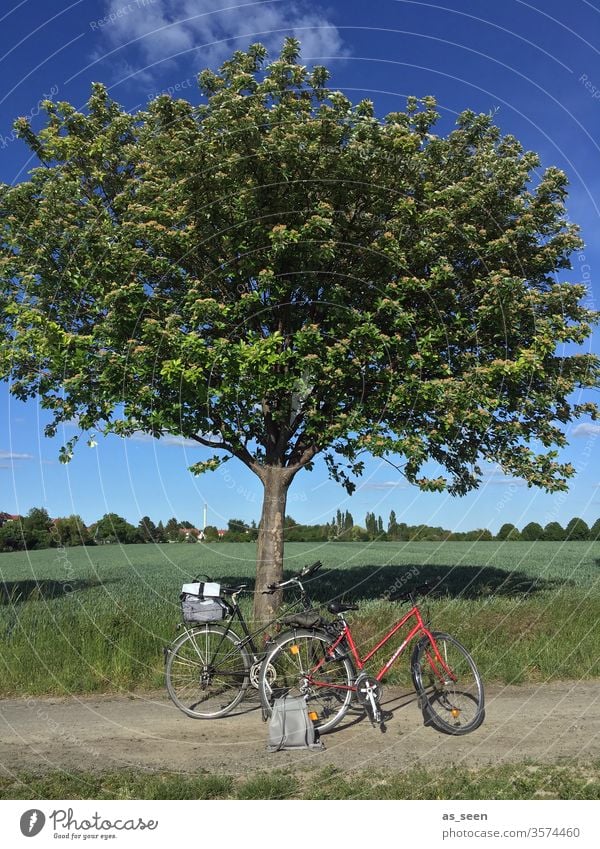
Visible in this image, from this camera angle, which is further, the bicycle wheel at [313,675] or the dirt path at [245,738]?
the bicycle wheel at [313,675]

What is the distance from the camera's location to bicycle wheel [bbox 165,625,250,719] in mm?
8898

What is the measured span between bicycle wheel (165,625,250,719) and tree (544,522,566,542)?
178ft

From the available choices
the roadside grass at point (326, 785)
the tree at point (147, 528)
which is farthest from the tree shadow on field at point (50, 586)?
the roadside grass at point (326, 785)

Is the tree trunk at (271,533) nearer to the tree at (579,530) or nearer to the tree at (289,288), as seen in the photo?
the tree at (289,288)

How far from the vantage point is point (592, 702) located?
919 centimetres

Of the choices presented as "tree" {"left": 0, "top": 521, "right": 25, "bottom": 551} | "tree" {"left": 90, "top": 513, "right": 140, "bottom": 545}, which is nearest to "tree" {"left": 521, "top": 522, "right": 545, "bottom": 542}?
"tree" {"left": 90, "top": 513, "right": 140, "bottom": 545}

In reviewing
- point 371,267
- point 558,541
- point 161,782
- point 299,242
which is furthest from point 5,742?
point 558,541

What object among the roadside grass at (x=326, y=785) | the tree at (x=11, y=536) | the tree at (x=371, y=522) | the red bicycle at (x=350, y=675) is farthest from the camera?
the tree at (x=11, y=536)

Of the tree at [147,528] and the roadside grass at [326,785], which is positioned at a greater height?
the tree at [147,528]

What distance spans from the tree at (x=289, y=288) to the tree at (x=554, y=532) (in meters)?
47.2

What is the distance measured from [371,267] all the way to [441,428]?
3323mm

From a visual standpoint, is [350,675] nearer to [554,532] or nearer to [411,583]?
[411,583]

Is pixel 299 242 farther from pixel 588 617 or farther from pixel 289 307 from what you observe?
pixel 588 617

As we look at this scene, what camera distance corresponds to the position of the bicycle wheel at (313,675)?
8.09m
